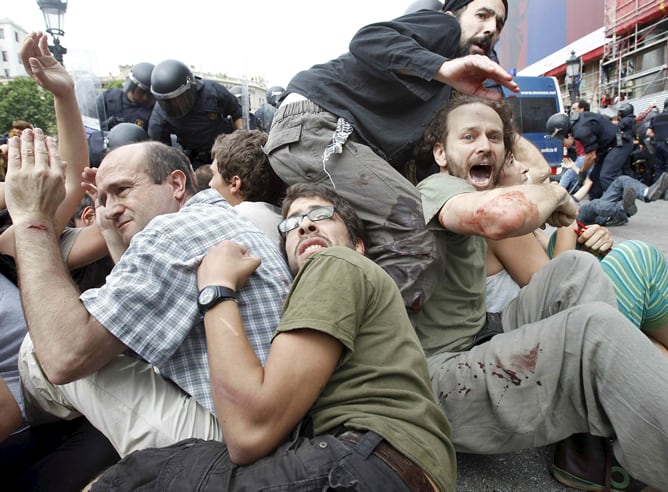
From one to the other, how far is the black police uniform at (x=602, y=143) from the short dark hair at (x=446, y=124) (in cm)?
667

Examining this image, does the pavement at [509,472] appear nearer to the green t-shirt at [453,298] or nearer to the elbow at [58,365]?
the green t-shirt at [453,298]

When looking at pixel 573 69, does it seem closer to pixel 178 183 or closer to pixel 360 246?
pixel 360 246

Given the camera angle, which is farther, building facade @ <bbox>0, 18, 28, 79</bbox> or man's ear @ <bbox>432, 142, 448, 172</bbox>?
building facade @ <bbox>0, 18, 28, 79</bbox>

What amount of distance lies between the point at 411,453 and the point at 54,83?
251 centimetres

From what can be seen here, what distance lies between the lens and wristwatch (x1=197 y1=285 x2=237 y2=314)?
48.2 inches

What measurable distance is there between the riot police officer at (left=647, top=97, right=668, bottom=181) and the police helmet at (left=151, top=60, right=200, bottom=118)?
408 inches

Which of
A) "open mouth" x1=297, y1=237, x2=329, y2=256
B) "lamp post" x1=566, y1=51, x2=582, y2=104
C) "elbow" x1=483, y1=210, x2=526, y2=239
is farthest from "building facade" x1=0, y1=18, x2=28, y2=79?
"elbow" x1=483, y1=210, x2=526, y2=239

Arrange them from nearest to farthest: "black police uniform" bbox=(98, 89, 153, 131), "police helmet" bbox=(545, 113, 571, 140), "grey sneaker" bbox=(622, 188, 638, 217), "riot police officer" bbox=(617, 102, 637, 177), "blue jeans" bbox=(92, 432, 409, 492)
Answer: "blue jeans" bbox=(92, 432, 409, 492)
"grey sneaker" bbox=(622, 188, 638, 217)
"black police uniform" bbox=(98, 89, 153, 131)
"police helmet" bbox=(545, 113, 571, 140)
"riot police officer" bbox=(617, 102, 637, 177)

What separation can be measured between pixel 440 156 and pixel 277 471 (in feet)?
5.18

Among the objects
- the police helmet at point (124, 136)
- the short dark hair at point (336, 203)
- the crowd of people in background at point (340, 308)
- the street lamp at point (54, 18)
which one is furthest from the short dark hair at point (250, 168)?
the street lamp at point (54, 18)

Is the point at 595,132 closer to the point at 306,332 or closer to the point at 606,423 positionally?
the point at 606,423

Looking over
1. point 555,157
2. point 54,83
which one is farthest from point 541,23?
point 54,83

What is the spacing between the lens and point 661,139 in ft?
34.6

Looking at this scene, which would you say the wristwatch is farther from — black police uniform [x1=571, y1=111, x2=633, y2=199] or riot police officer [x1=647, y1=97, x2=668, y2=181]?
riot police officer [x1=647, y1=97, x2=668, y2=181]
